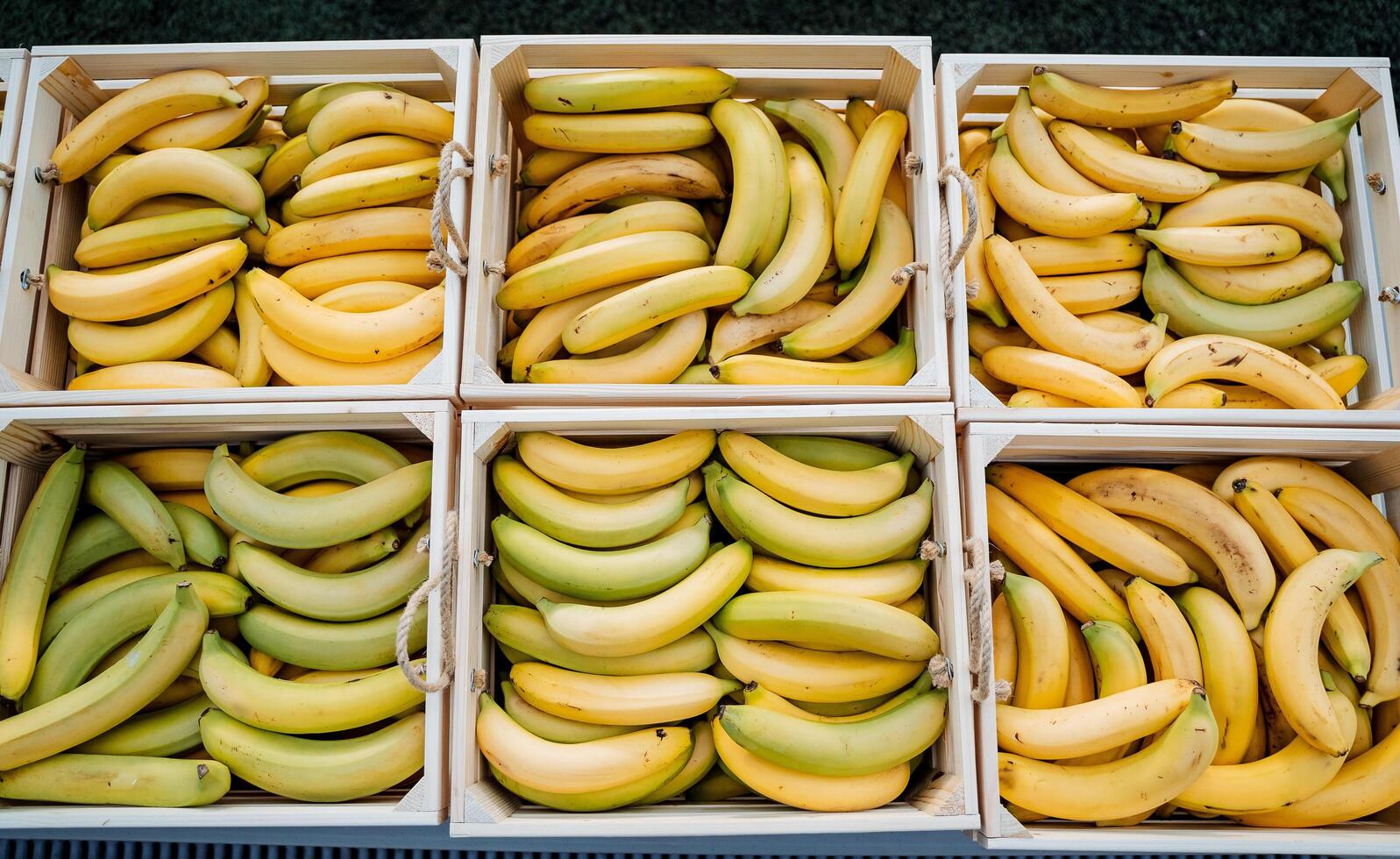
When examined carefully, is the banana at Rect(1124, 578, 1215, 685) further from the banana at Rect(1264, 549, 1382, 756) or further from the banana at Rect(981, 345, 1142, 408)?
the banana at Rect(981, 345, 1142, 408)

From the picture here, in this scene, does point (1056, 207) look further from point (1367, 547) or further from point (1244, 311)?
point (1367, 547)

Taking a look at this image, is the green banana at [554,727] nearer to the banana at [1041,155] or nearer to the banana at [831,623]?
the banana at [831,623]

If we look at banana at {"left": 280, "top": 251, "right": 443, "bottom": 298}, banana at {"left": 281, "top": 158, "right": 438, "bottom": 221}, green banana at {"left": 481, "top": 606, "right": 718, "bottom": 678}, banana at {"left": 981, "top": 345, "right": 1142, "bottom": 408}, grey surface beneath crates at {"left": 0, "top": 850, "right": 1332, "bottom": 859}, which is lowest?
grey surface beneath crates at {"left": 0, "top": 850, "right": 1332, "bottom": 859}

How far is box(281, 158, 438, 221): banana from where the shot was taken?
1315mm

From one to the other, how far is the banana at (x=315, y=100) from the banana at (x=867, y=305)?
0.75 meters

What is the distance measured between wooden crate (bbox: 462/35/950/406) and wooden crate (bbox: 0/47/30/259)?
71 centimetres

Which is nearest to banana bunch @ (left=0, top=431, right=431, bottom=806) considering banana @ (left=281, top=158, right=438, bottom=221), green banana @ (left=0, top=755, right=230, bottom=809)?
green banana @ (left=0, top=755, right=230, bottom=809)

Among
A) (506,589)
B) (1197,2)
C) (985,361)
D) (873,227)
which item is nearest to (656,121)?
(873,227)

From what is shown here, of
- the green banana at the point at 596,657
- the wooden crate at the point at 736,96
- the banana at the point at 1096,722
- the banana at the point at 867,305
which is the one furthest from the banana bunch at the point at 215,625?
the banana at the point at 1096,722

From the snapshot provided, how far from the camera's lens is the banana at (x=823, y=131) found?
139cm

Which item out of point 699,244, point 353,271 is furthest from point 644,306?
point 353,271

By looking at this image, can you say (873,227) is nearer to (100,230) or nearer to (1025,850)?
(1025,850)

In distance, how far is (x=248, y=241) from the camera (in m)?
1.38

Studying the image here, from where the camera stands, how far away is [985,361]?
4.43 ft
